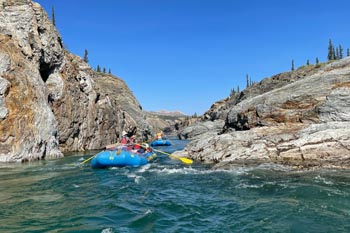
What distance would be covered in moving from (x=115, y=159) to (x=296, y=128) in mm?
12643

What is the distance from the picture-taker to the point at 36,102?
32250 millimetres

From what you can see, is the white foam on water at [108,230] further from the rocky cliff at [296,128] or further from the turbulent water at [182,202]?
the rocky cliff at [296,128]

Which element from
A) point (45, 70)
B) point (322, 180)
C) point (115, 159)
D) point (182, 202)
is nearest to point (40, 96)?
point (45, 70)

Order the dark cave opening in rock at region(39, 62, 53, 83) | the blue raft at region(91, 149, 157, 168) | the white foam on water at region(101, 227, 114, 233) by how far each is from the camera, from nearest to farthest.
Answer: the white foam on water at region(101, 227, 114, 233)
the blue raft at region(91, 149, 157, 168)
the dark cave opening in rock at region(39, 62, 53, 83)

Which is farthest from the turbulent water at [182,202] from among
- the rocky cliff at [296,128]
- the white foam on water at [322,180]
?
the rocky cliff at [296,128]

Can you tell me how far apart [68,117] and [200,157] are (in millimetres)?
24334

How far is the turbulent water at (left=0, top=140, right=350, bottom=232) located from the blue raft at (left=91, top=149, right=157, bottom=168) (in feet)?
13.0

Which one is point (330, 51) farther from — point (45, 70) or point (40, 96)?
point (40, 96)

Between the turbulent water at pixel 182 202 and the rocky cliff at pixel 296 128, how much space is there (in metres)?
2.12

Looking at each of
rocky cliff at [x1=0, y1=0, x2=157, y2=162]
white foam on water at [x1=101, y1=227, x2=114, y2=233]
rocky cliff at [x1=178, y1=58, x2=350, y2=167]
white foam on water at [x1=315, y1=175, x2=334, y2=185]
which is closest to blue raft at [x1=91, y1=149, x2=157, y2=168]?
rocky cliff at [x1=178, y1=58, x2=350, y2=167]

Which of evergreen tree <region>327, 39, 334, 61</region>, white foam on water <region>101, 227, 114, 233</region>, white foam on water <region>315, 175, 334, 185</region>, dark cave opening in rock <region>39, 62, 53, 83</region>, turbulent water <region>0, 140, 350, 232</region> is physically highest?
evergreen tree <region>327, 39, 334, 61</region>

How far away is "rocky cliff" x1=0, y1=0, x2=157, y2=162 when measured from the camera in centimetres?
2870

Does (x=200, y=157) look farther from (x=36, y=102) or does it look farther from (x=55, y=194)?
(x=36, y=102)

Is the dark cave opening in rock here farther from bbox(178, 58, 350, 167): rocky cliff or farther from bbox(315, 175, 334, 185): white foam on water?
bbox(315, 175, 334, 185): white foam on water
